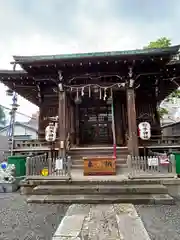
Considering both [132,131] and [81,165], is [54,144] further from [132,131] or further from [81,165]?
[132,131]

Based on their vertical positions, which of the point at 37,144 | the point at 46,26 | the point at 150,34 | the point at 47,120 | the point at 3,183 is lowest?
the point at 3,183

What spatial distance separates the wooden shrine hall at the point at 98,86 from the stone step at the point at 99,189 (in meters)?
2.06

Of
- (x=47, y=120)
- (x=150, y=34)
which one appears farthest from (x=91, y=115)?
(x=150, y=34)

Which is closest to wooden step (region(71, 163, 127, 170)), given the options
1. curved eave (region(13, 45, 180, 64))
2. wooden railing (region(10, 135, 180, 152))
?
wooden railing (region(10, 135, 180, 152))

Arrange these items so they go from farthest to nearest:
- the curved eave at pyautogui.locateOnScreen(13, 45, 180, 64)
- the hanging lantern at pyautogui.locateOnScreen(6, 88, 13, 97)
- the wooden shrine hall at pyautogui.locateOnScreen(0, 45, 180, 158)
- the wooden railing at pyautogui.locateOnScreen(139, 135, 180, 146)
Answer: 1. the hanging lantern at pyautogui.locateOnScreen(6, 88, 13, 97)
2. the wooden railing at pyautogui.locateOnScreen(139, 135, 180, 146)
3. the wooden shrine hall at pyautogui.locateOnScreen(0, 45, 180, 158)
4. the curved eave at pyautogui.locateOnScreen(13, 45, 180, 64)

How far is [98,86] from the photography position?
718 centimetres

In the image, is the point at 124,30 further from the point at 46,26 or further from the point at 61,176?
the point at 61,176

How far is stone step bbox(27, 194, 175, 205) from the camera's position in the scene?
13.6 feet

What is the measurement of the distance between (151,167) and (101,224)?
2.88 meters

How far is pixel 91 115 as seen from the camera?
32.6 feet

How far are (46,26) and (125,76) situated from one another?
6.89m

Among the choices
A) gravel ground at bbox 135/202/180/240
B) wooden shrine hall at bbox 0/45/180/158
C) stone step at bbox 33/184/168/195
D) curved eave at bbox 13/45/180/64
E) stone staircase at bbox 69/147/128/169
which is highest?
curved eave at bbox 13/45/180/64

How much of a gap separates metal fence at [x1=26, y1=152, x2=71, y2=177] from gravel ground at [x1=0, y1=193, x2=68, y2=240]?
864mm

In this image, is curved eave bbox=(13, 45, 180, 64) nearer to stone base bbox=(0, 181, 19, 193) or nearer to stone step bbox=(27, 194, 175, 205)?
stone base bbox=(0, 181, 19, 193)
